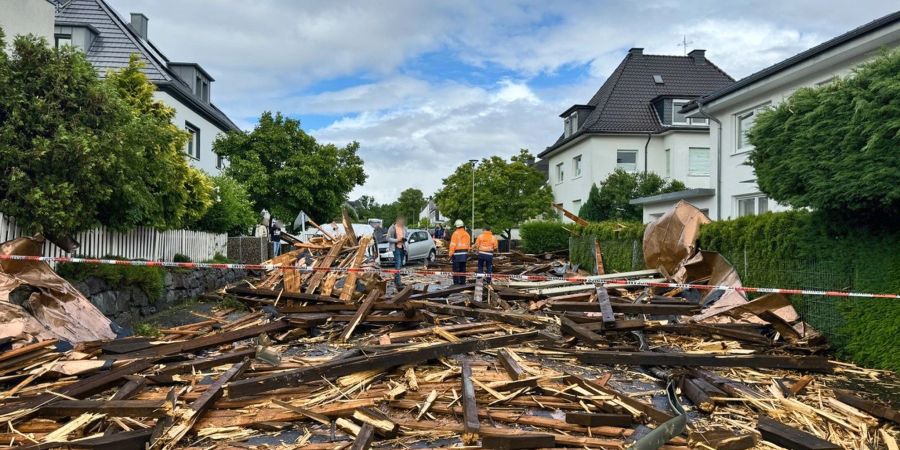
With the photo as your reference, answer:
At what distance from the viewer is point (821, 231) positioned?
27.9 ft

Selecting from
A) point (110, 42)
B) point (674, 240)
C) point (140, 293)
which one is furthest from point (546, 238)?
point (140, 293)

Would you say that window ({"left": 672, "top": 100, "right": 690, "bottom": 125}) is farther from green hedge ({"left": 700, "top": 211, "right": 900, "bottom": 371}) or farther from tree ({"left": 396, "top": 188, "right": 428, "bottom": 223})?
tree ({"left": 396, "top": 188, "right": 428, "bottom": 223})

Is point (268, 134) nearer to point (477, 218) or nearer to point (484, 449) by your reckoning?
point (477, 218)

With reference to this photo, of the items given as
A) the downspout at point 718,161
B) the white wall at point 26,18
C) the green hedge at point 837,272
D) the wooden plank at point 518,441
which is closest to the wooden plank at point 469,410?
the wooden plank at point 518,441

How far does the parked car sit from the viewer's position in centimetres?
2692

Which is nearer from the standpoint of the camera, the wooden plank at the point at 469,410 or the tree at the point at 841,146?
the wooden plank at the point at 469,410

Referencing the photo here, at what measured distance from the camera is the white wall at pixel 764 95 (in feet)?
48.4

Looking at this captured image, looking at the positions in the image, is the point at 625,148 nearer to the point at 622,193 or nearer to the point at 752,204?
the point at 622,193

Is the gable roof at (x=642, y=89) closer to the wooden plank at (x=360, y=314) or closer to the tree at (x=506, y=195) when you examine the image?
the tree at (x=506, y=195)

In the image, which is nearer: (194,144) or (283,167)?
(194,144)

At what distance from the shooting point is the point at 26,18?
13945mm

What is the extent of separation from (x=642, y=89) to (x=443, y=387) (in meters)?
35.9

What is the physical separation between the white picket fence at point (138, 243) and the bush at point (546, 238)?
18.6 metres

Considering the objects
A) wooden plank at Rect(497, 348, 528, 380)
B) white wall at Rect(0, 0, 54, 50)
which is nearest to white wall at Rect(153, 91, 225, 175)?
white wall at Rect(0, 0, 54, 50)
